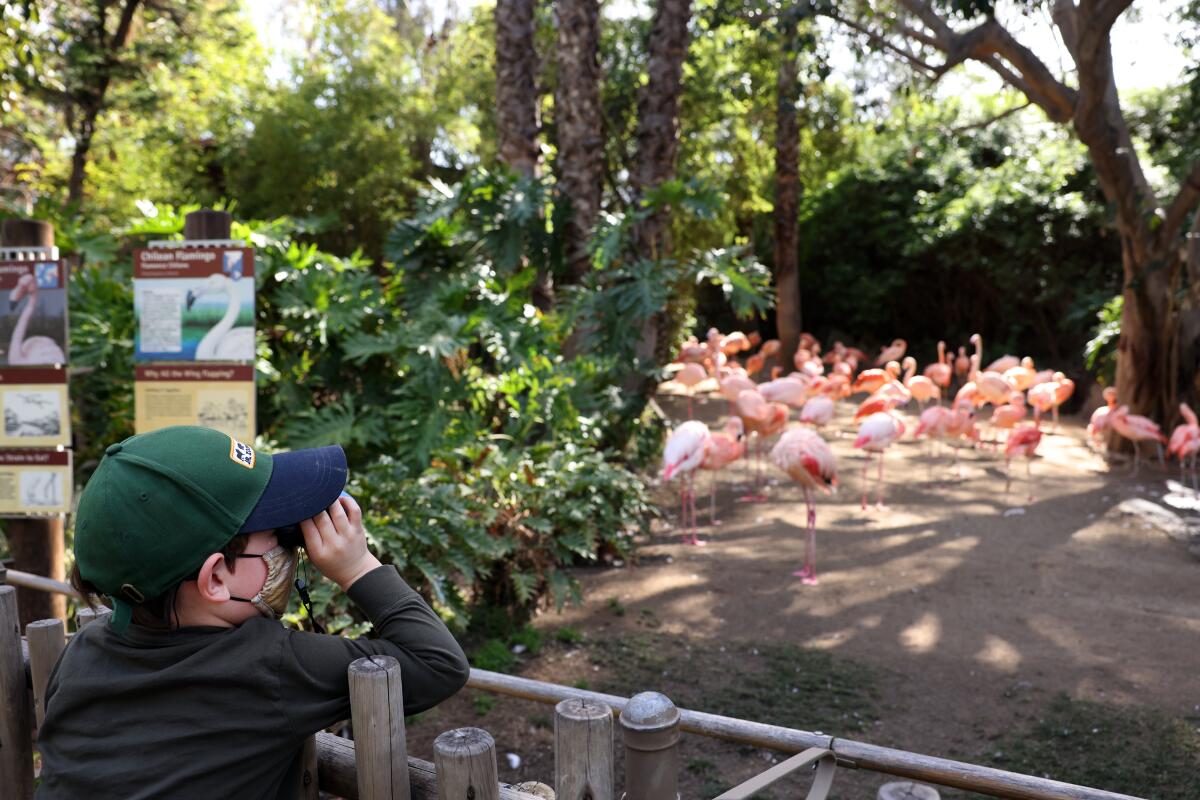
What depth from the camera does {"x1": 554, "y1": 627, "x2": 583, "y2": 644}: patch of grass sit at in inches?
186

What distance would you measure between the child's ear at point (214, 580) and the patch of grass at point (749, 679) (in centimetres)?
293

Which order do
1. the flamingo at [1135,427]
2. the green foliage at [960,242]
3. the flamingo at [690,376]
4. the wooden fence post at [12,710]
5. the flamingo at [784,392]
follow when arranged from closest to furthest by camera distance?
the wooden fence post at [12,710] < the flamingo at [1135,427] < the flamingo at [784,392] < the flamingo at [690,376] < the green foliage at [960,242]

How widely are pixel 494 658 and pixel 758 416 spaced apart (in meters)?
4.10

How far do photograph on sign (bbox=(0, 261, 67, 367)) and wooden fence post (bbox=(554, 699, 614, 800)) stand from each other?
2.97 meters

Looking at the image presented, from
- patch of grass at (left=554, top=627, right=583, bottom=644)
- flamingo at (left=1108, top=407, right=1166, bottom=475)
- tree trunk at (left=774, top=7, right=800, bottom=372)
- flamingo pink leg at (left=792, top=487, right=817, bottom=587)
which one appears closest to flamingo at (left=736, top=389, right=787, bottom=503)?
flamingo pink leg at (left=792, top=487, right=817, bottom=587)

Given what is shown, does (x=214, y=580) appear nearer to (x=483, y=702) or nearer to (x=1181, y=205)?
(x=483, y=702)

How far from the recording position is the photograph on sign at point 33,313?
351cm

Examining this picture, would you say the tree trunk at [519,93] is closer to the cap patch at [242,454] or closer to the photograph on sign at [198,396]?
the photograph on sign at [198,396]

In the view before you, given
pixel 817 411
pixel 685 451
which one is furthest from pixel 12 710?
pixel 817 411

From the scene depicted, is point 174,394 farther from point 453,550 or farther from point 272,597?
point 272,597

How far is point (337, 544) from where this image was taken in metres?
1.44

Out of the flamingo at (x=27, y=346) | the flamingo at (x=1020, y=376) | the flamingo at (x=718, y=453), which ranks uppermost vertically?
the flamingo at (x=27, y=346)

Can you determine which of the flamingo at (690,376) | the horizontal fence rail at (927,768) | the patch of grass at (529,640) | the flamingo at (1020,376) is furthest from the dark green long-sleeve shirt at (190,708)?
the flamingo at (1020,376)

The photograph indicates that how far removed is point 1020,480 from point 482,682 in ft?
25.0
